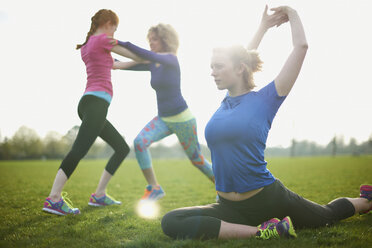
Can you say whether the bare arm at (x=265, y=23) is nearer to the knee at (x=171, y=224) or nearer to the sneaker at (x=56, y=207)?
the knee at (x=171, y=224)

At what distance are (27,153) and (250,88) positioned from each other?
74244 millimetres

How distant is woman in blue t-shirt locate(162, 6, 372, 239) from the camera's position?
258 cm

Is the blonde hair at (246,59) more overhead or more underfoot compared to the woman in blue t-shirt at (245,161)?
more overhead

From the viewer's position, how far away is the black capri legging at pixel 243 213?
2.68m

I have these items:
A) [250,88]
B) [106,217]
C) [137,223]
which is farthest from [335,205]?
[106,217]

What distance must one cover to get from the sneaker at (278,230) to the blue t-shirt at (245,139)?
38 centimetres

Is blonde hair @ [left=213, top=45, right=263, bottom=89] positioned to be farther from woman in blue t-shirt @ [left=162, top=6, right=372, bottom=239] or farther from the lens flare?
the lens flare

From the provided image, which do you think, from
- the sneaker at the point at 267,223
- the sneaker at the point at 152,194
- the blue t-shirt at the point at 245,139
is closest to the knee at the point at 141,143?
the sneaker at the point at 152,194

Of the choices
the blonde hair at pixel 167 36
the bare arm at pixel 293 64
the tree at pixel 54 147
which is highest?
the blonde hair at pixel 167 36

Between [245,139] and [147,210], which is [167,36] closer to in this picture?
[245,139]

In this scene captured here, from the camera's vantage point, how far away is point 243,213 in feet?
9.13

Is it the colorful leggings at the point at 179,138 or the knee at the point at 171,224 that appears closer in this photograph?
the knee at the point at 171,224

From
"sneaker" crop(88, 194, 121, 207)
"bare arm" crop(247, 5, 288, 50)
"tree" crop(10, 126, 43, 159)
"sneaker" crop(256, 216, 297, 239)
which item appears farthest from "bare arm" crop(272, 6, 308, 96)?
"tree" crop(10, 126, 43, 159)

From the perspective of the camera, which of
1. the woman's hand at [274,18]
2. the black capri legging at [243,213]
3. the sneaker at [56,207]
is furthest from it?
the sneaker at [56,207]
